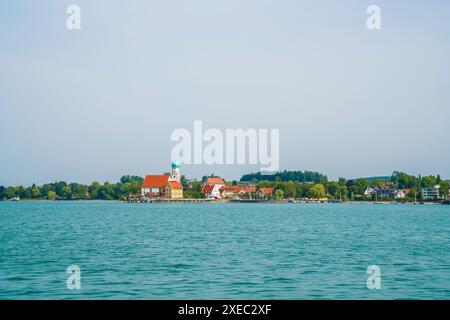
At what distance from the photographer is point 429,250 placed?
31.7 metres

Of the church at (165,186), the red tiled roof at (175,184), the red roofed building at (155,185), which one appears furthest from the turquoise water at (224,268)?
the red roofed building at (155,185)

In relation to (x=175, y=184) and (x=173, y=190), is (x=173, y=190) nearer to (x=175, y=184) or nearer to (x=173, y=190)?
(x=173, y=190)

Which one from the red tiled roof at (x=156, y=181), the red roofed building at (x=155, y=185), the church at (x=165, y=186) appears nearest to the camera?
the church at (x=165, y=186)

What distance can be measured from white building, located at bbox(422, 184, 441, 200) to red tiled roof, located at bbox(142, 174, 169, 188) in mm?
92452

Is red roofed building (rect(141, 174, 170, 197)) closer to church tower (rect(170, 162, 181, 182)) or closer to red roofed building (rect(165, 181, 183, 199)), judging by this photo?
church tower (rect(170, 162, 181, 182))

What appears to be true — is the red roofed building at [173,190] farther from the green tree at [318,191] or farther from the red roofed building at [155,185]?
the green tree at [318,191]

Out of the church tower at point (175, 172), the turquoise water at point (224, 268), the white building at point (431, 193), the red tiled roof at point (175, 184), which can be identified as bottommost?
the turquoise water at point (224, 268)

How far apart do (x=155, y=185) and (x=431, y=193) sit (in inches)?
3895

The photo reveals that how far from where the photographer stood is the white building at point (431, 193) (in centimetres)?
19250

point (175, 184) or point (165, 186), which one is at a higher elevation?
point (175, 184)

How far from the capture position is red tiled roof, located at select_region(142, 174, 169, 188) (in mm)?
193250

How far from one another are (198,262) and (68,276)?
6.37 metres

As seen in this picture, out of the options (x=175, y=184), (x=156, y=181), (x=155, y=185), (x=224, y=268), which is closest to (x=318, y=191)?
(x=175, y=184)

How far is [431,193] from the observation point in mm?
196625
